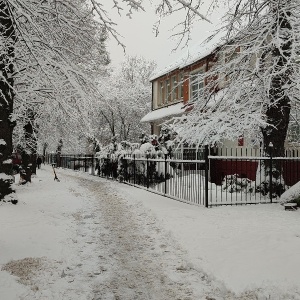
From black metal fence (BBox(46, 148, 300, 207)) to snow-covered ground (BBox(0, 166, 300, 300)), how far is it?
1449 millimetres

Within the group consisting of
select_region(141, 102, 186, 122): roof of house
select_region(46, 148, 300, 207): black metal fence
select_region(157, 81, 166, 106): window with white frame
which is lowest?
select_region(46, 148, 300, 207): black metal fence

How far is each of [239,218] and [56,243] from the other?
4.54 metres

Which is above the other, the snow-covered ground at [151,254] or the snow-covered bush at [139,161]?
the snow-covered bush at [139,161]

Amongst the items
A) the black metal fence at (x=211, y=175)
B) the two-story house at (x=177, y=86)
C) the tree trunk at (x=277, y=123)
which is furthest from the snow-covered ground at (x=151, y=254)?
the two-story house at (x=177, y=86)

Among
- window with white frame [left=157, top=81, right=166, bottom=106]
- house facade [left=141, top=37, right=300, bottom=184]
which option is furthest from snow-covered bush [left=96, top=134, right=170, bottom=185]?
window with white frame [left=157, top=81, right=166, bottom=106]

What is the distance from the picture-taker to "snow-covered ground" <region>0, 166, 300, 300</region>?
466 cm

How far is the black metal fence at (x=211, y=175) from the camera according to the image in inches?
449

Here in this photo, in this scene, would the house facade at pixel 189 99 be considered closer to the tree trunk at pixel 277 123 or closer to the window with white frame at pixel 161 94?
the window with white frame at pixel 161 94

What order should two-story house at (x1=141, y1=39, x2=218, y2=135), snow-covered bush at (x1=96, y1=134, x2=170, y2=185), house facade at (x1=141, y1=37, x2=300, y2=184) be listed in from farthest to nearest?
two-story house at (x1=141, y1=39, x2=218, y2=135) < house facade at (x1=141, y1=37, x2=300, y2=184) < snow-covered bush at (x1=96, y1=134, x2=170, y2=185)

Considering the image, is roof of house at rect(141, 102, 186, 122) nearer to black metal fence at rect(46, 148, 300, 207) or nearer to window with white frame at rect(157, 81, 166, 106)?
window with white frame at rect(157, 81, 166, 106)

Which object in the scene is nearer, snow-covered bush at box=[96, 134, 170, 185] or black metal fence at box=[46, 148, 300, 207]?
black metal fence at box=[46, 148, 300, 207]

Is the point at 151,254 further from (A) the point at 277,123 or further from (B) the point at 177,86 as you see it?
(B) the point at 177,86

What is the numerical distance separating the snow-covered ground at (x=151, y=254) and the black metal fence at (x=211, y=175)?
4.76 feet

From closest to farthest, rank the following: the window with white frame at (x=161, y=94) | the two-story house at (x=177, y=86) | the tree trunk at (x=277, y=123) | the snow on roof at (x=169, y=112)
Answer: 1. the tree trunk at (x=277, y=123)
2. the two-story house at (x=177, y=86)
3. the snow on roof at (x=169, y=112)
4. the window with white frame at (x=161, y=94)
